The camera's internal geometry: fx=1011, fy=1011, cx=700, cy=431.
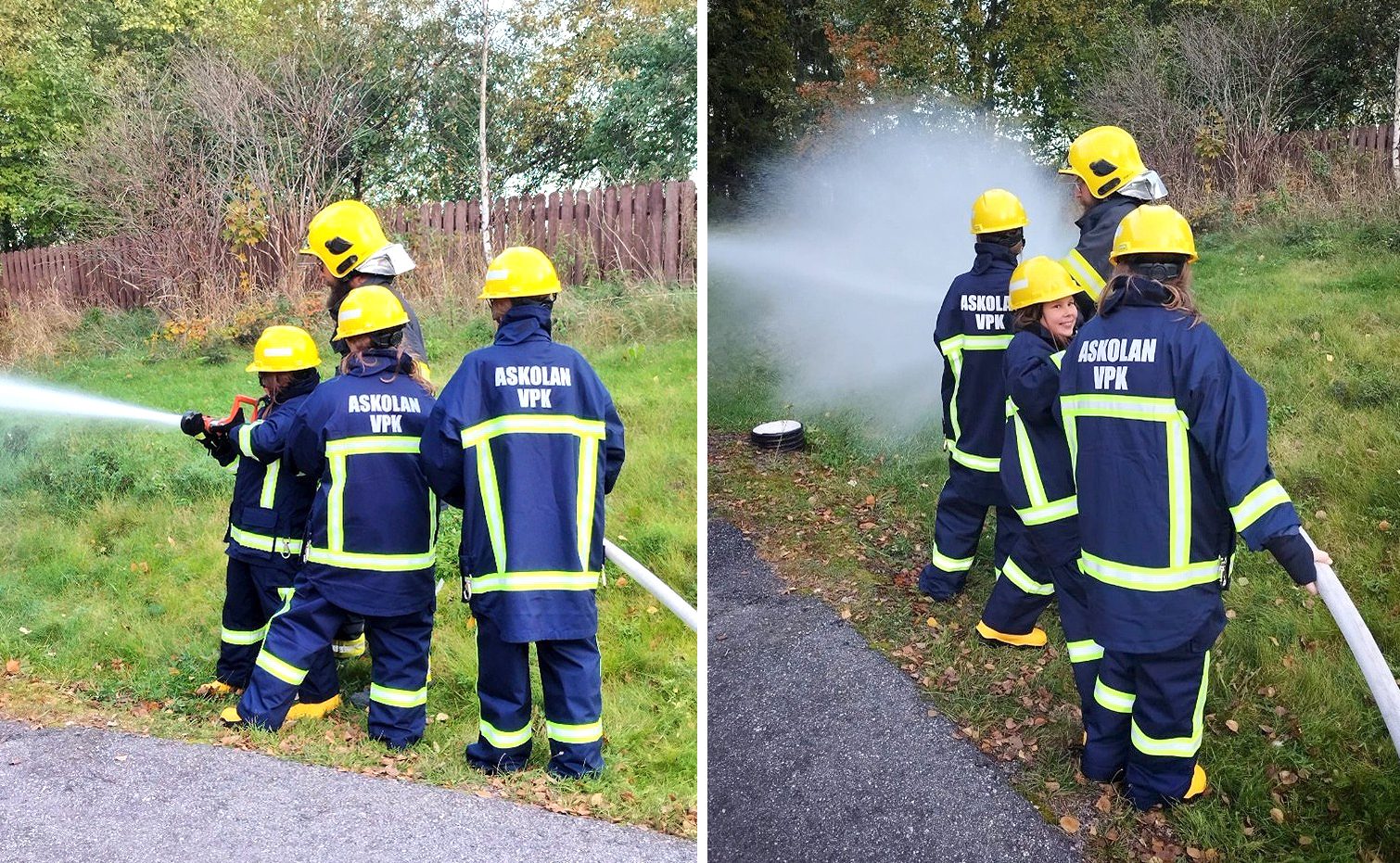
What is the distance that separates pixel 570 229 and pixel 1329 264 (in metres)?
2.99

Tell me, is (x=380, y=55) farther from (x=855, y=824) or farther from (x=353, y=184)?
(x=855, y=824)

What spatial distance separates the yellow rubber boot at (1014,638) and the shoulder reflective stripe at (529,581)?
1.49 m

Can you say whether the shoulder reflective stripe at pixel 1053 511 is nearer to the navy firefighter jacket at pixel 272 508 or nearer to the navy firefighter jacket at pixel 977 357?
the navy firefighter jacket at pixel 977 357

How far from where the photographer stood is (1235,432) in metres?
2.66

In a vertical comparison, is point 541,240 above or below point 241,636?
above

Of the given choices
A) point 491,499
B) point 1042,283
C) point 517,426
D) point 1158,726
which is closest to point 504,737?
point 491,499

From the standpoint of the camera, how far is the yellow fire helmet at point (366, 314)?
377 centimetres

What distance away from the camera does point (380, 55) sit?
4.58 m

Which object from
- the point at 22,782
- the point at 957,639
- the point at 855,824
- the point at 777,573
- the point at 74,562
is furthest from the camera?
the point at 74,562

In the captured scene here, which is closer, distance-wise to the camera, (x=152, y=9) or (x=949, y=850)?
(x=949, y=850)

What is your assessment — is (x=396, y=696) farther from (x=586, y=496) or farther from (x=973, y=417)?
(x=973, y=417)

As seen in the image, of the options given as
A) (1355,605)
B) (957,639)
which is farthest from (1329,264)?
(957,639)

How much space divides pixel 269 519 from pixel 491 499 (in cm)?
121

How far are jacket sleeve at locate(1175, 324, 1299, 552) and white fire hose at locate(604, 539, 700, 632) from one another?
6.64ft
